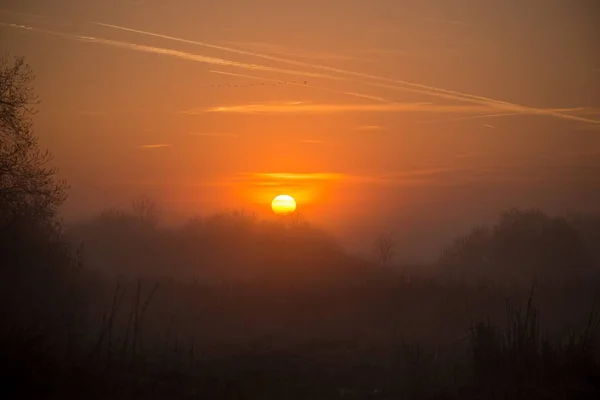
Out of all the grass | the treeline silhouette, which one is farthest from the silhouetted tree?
the grass

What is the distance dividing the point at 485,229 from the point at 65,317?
4441cm

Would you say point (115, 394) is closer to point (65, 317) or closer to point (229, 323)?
point (65, 317)

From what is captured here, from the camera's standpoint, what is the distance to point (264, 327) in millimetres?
25500

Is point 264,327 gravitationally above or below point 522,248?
below

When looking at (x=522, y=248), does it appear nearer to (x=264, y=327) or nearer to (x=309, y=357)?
(x=264, y=327)

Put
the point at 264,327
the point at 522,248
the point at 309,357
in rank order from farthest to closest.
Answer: the point at 522,248 < the point at 264,327 < the point at 309,357

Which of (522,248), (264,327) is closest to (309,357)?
(264,327)

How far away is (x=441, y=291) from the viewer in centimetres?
2814

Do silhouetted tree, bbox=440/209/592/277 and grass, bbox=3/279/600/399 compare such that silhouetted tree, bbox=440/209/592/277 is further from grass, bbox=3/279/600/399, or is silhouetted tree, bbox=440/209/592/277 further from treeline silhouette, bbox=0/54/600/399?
grass, bbox=3/279/600/399

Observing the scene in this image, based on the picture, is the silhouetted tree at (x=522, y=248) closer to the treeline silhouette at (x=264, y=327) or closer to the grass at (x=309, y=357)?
the treeline silhouette at (x=264, y=327)

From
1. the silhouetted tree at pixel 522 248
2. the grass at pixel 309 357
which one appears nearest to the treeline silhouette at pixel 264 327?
the grass at pixel 309 357

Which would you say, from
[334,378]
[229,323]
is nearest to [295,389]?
A: [334,378]

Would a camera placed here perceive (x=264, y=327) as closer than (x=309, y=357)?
No

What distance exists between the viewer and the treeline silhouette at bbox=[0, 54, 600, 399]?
14.4 m
